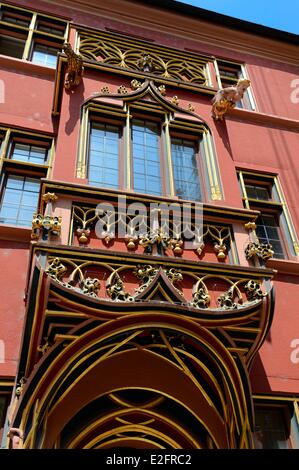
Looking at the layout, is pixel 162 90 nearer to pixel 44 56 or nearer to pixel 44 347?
pixel 44 56

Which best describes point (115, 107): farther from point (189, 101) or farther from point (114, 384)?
point (114, 384)

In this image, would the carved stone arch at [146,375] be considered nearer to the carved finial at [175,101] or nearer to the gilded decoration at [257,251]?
the gilded decoration at [257,251]

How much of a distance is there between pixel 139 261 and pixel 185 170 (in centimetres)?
240

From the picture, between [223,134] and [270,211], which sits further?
[270,211]

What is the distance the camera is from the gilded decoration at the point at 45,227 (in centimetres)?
464

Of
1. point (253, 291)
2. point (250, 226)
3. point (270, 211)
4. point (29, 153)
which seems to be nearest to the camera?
point (253, 291)

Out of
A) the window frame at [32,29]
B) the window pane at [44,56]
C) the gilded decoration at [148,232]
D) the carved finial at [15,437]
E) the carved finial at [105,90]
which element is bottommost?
the carved finial at [15,437]

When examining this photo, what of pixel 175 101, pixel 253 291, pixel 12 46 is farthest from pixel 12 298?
pixel 12 46

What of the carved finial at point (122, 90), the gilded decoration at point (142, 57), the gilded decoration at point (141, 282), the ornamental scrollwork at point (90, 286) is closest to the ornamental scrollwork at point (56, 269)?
the gilded decoration at point (141, 282)

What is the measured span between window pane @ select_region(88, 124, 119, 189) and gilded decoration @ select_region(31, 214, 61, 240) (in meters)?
1.36

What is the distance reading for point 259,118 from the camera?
9.09 meters

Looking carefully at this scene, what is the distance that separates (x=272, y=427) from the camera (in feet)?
18.5

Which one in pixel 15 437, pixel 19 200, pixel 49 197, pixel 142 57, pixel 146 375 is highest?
pixel 142 57

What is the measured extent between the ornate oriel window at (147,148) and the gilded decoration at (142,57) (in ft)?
2.83
